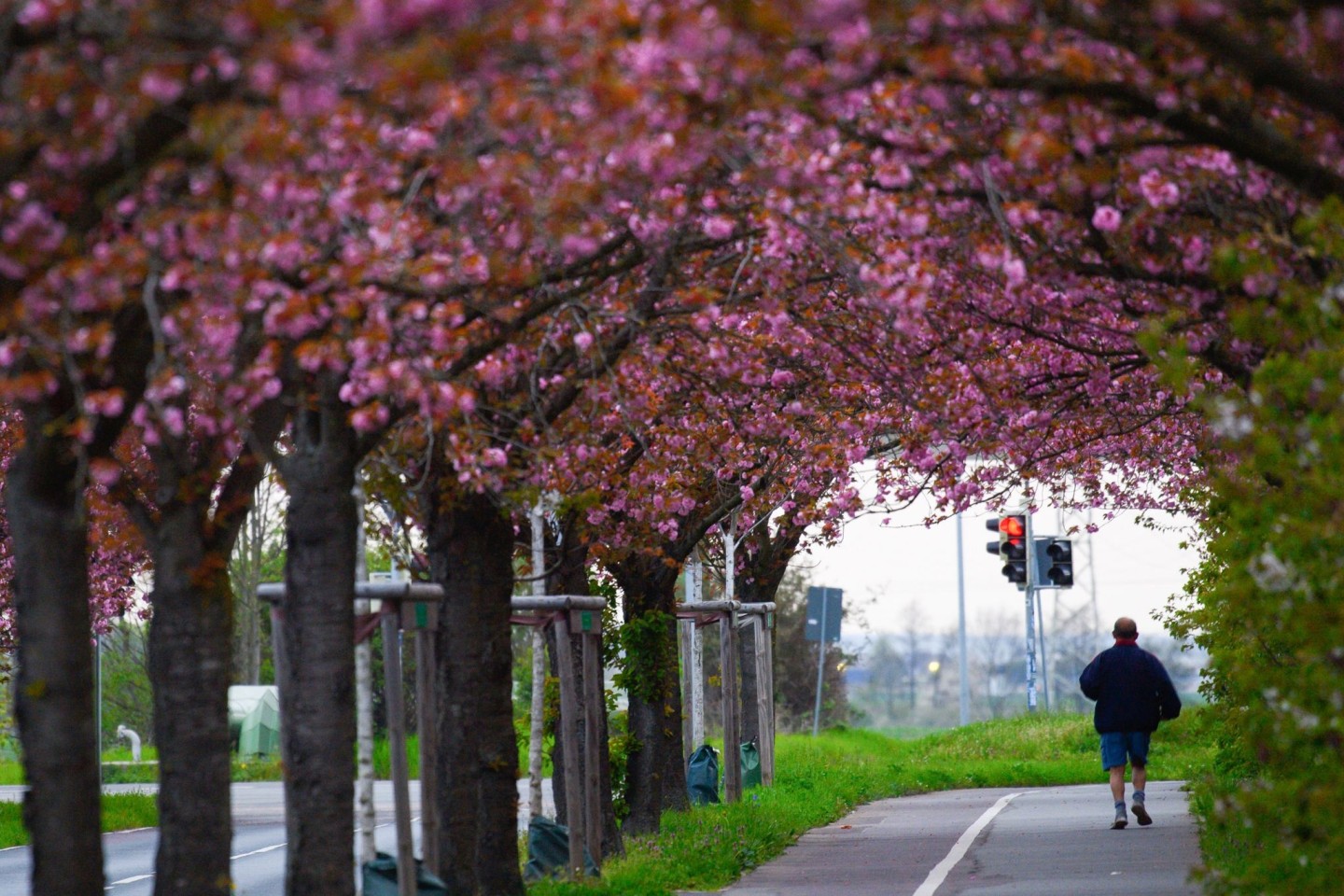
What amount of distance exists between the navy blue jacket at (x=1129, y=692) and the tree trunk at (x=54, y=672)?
37.3ft

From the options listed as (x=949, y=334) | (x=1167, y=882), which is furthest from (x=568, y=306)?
Answer: (x=1167, y=882)

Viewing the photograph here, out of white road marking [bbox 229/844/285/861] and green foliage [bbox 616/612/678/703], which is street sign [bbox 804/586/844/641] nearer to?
white road marking [bbox 229/844/285/861]

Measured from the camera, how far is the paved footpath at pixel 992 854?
14477mm

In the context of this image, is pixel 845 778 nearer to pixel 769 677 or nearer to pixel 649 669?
pixel 769 677

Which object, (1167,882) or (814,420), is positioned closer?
(1167,882)

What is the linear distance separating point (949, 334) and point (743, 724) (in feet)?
53.1

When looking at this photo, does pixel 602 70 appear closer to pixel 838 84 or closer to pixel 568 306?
pixel 838 84

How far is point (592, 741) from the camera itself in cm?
1566

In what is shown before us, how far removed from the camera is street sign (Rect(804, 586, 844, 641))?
123 feet

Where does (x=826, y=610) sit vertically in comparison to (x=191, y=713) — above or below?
above

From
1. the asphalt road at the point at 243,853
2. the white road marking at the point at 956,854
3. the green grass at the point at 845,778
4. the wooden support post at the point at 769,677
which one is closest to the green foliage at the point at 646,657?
the green grass at the point at 845,778

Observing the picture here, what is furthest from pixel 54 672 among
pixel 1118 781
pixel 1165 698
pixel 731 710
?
pixel 731 710

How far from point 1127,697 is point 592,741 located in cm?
531

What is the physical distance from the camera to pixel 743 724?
28328mm
